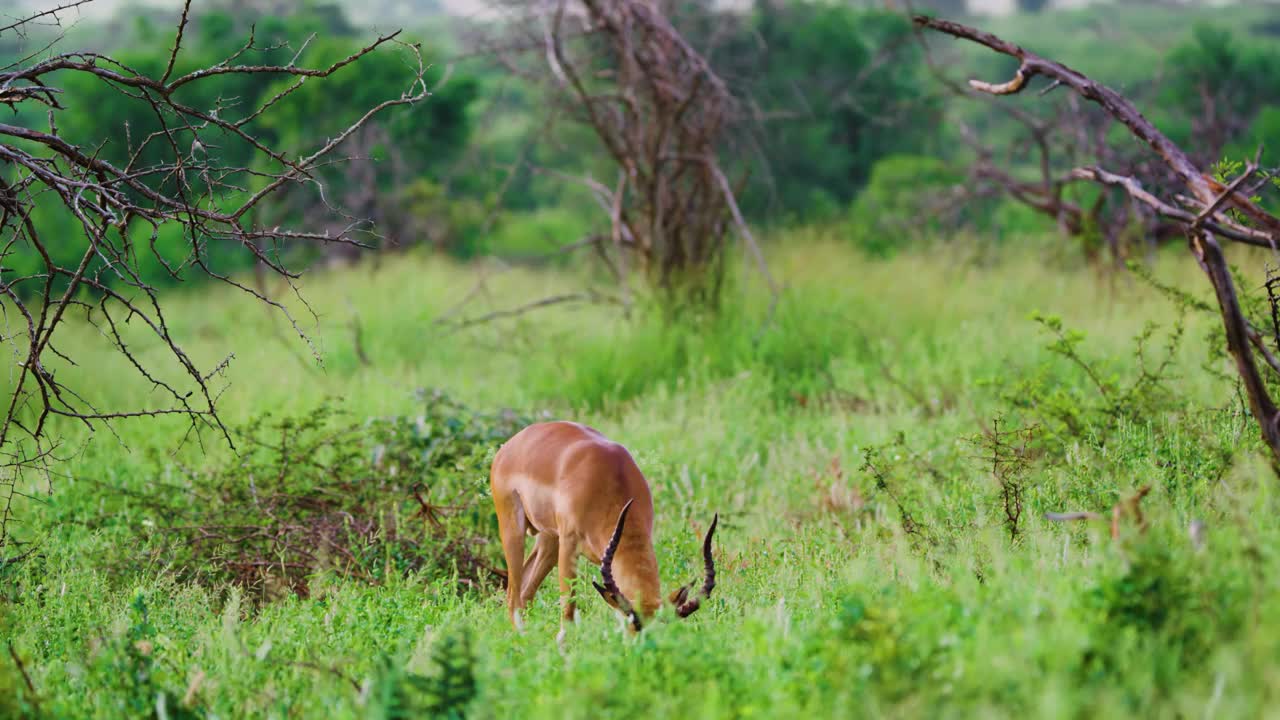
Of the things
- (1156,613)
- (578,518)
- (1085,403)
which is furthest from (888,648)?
(1085,403)

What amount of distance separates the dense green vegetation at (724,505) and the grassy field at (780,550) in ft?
0.07

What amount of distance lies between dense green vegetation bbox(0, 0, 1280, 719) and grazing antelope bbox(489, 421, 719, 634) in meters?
0.17

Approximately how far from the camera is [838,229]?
17.8 meters

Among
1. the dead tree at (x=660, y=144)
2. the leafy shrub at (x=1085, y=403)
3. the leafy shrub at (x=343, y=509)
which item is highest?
the dead tree at (x=660, y=144)

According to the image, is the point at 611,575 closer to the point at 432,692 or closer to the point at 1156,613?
the point at 432,692

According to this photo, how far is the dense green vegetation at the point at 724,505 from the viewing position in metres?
3.09

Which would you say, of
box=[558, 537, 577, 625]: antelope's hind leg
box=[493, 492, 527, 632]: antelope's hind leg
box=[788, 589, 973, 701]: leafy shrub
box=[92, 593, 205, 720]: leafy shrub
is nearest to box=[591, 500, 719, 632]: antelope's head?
box=[558, 537, 577, 625]: antelope's hind leg

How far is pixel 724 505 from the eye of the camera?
667 centimetres

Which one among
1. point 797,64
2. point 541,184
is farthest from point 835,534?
point 541,184

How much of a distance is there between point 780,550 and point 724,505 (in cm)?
115

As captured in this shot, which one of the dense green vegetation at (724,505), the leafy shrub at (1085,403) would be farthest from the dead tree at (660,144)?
the leafy shrub at (1085,403)

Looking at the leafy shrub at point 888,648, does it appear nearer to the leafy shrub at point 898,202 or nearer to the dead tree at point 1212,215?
the dead tree at point 1212,215

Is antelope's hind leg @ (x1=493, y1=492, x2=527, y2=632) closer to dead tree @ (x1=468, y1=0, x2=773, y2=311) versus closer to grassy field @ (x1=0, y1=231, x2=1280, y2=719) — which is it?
grassy field @ (x1=0, y1=231, x2=1280, y2=719)

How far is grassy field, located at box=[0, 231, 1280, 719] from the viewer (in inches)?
119
